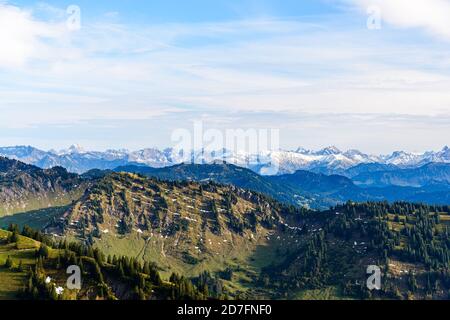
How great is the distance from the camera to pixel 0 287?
19875 centimetres
